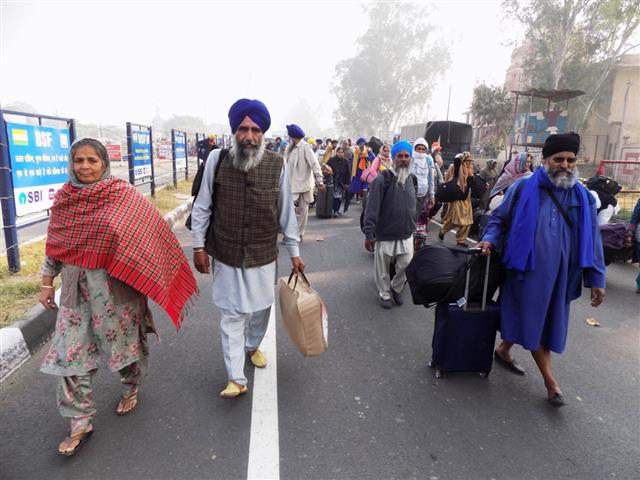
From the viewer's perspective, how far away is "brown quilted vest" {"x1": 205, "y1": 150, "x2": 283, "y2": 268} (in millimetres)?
2748

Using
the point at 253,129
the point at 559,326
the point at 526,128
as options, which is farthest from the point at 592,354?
the point at 526,128

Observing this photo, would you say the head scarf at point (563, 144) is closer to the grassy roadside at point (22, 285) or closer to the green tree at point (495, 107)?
the grassy roadside at point (22, 285)

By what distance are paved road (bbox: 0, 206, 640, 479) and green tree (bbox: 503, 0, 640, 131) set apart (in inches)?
997

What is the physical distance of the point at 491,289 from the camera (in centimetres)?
314

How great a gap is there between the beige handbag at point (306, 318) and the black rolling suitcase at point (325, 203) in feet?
24.0

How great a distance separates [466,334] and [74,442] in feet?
8.12

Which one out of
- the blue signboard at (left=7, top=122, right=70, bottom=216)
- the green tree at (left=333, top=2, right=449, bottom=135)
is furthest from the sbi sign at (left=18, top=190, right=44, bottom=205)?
the green tree at (left=333, top=2, right=449, bottom=135)

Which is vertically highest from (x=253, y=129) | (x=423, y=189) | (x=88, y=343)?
(x=253, y=129)

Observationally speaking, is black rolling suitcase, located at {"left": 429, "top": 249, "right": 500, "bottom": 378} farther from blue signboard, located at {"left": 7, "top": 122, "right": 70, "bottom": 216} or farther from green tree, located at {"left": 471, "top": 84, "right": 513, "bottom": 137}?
green tree, located at {"left": 471, "top": 84, "right": 513, "bottom": 137}

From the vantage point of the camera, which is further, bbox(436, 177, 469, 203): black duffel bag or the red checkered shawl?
bbox(436, 177, 469, 203): black duffel bag

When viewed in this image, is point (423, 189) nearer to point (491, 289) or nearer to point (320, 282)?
point (320, 282)

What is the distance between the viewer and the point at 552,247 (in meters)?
2.79

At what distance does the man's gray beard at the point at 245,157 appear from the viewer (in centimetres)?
273

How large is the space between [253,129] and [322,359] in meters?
1.83
